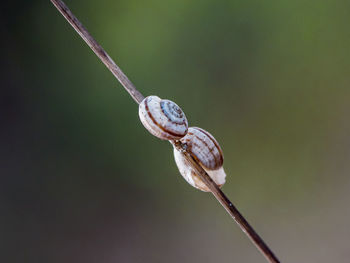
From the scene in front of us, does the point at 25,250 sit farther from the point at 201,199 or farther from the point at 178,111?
the point at 178,111

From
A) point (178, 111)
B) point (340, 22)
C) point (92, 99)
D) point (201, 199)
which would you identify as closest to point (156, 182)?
point (201, 199)

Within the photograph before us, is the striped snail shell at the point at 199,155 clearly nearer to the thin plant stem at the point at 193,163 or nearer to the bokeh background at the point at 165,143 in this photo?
the thin plant stem at the point at 193,163

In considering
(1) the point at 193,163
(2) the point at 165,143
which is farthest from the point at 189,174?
(2) the point at 165,143

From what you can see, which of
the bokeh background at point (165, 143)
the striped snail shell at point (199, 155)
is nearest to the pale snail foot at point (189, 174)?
the striped snail shell at point (199, 155)

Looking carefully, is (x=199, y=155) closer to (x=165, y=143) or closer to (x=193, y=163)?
(x=193, y=163)

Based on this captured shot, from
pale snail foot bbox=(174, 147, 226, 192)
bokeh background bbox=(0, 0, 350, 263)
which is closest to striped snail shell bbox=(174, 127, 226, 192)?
pale snail foot bbox=(174, 147, 226, 192)
